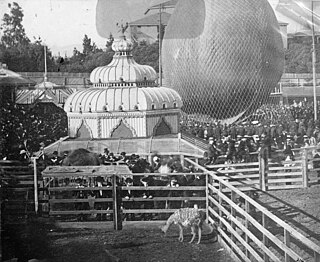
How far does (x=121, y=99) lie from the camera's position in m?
2.35

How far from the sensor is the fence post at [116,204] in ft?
8.50

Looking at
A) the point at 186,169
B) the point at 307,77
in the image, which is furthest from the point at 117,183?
the point at 307,77

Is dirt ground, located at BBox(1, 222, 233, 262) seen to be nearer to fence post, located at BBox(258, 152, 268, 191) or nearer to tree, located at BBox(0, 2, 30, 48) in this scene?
fence post, located at BBox(258, 152, 268, 191)

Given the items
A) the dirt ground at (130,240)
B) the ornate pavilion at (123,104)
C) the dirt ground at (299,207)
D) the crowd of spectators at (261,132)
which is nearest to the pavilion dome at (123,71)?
the ornate pavilion at (123,104)

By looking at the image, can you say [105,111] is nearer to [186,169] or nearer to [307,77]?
[186,169]

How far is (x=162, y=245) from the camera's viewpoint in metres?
2.46

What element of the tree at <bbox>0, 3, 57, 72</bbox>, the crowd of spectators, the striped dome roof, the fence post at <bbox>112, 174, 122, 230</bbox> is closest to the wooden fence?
the fence post at <bbox>112, 174, 122, 230</bbox>

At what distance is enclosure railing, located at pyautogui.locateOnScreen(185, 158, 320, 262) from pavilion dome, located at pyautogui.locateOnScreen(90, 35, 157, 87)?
438 millimetres

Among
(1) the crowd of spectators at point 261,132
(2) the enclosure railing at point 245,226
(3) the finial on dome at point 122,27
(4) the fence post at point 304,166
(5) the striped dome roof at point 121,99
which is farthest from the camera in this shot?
(4) the fence post at point 304,166

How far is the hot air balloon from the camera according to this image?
2531 mm

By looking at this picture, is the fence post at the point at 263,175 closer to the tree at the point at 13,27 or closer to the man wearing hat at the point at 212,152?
the man wearing hat at the point at 212,152

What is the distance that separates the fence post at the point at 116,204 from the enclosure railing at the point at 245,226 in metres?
0.36

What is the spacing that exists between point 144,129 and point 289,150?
0.81 m

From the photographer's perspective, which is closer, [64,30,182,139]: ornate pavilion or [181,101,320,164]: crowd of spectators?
[64,30,182,139]: ornate pavilion
